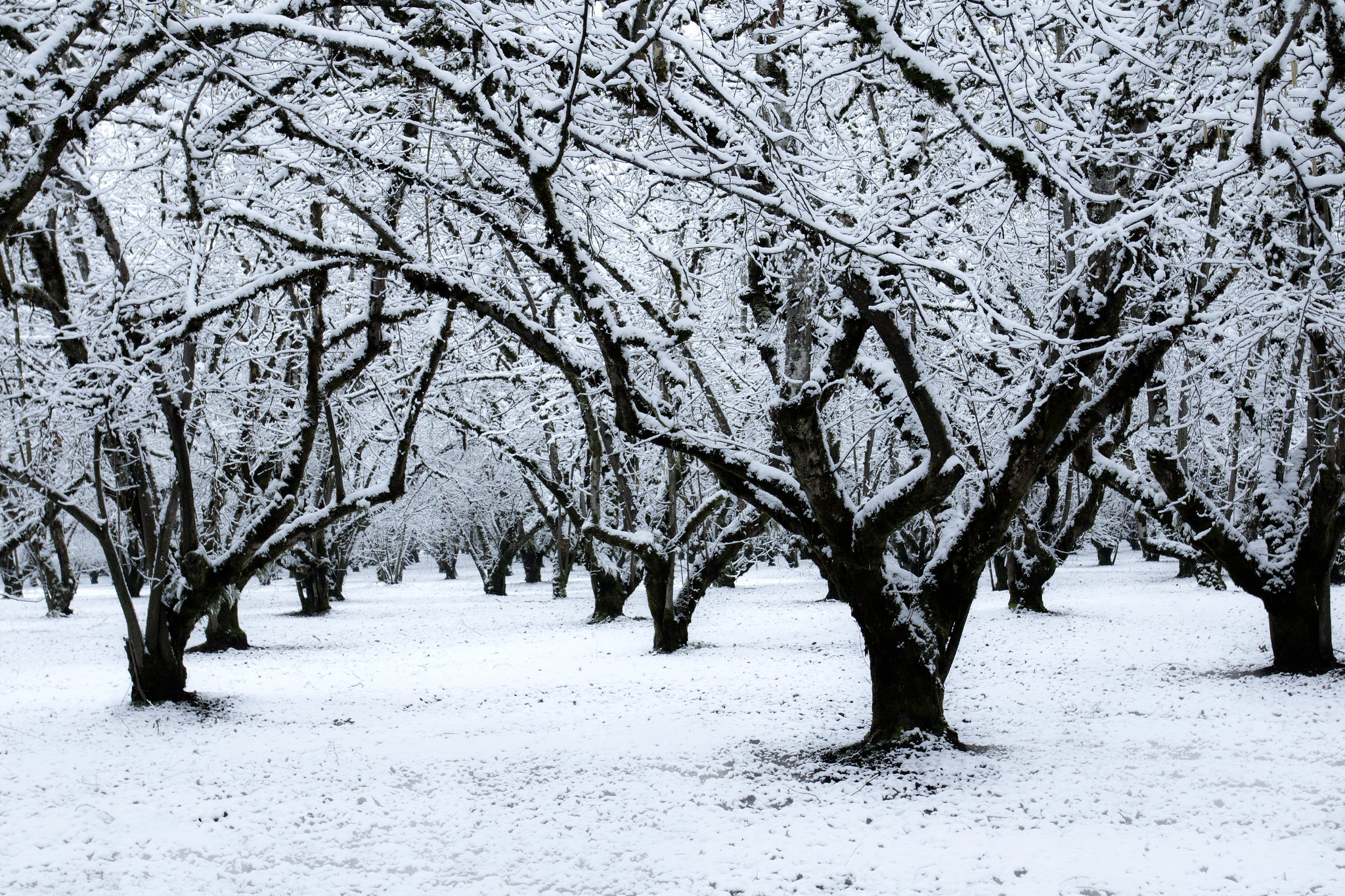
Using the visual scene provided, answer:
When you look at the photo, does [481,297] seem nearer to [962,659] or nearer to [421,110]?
[421,110]

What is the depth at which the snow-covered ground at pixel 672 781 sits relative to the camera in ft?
14.9

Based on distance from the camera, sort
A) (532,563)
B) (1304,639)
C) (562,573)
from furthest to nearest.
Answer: (532,563), (562,573), (1304,639)

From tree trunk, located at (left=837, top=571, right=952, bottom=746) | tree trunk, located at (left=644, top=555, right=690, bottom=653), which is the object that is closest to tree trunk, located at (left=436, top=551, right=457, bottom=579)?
tree trunk, located at (left=644, top=555, right=690, bottom=653)

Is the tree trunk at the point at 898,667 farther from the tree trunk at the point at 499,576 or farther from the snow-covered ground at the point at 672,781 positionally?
the tree trunk at the point at 499,576

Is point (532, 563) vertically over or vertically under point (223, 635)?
over

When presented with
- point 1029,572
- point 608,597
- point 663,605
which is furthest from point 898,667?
point 608,597

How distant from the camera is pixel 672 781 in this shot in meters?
6.30

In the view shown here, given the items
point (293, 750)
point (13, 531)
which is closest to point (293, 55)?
point (293, 750)

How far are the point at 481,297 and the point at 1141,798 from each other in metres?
5.29

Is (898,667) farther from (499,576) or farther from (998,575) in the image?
(499,576)

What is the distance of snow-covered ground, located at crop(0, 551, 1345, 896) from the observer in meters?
4.53

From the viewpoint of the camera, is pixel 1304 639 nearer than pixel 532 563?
A: Yes

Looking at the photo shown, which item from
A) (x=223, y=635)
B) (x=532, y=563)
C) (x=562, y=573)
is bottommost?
(x=223, y=635)

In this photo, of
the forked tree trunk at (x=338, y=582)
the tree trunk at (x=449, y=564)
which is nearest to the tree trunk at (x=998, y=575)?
the forked tree trunk at (x=338, y=582)
